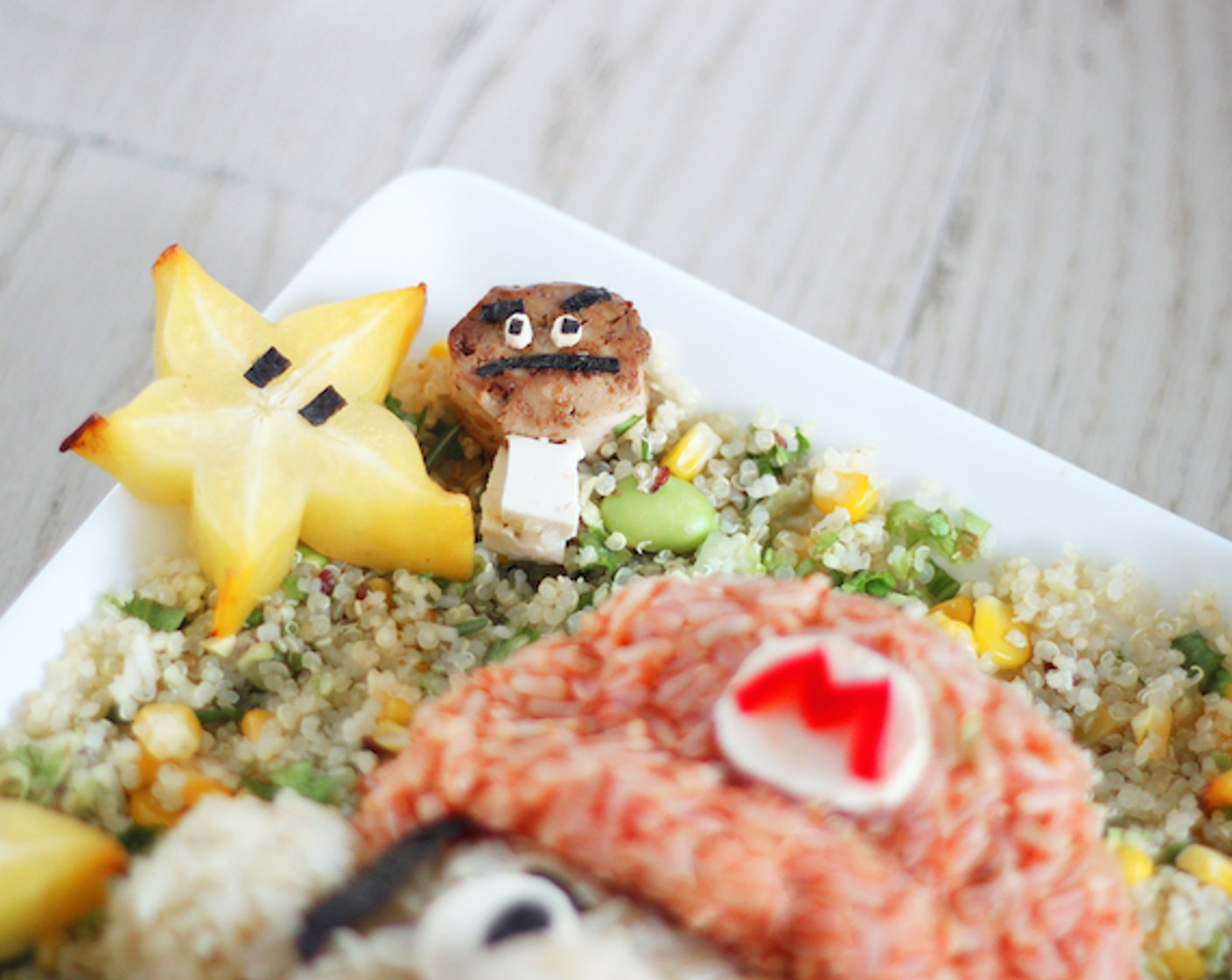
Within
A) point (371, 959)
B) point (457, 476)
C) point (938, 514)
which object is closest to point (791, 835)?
point (371, 959)

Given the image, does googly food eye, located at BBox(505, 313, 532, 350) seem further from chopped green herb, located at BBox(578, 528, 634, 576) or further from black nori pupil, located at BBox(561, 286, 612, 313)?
chopped green herb, located at BBox(578, 528, 634, 576)

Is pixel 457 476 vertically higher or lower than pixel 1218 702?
lower

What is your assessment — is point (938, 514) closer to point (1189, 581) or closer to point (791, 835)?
point (1189, 581)

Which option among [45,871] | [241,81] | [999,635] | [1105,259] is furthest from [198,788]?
[1105,259]

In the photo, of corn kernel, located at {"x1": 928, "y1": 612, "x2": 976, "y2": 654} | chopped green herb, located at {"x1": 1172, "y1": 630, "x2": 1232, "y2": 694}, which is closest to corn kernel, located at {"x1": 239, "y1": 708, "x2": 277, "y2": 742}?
corn kernel, located at {"x1": 928, "y1": 612, "x2": 976, "y2": 654}

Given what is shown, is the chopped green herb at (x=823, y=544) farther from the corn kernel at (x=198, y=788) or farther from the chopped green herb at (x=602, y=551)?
the corn kernel at (x=198, y=788)

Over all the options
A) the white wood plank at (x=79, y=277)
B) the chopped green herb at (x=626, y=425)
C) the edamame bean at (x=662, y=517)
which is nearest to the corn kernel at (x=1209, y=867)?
the edamame bean at (x=662, y=517)
